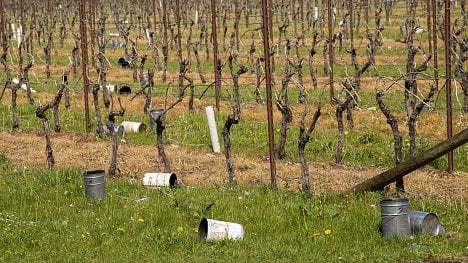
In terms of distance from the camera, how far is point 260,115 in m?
15.0

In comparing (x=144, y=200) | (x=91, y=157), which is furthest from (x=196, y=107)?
(x=144, y=200)

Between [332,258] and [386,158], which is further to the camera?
[386,158]

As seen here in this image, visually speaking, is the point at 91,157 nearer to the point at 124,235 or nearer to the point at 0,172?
the point at 0,172

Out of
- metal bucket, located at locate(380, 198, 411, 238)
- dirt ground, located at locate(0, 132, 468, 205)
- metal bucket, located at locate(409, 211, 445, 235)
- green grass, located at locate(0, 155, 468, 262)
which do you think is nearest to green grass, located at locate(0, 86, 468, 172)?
dirt ground, located at locate(0, 132, 468, 205)

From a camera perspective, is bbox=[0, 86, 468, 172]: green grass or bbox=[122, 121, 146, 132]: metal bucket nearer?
bbox=[0, 86, 468, 172]: green grass

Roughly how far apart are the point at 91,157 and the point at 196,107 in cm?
525

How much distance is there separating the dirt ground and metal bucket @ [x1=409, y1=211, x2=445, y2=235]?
3.95 feet

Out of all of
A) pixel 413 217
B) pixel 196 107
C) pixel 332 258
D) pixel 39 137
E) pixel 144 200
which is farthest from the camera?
pixel 196 107

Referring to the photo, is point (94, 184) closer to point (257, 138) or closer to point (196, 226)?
point (196, 226)

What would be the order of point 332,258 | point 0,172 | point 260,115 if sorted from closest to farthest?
point 332,258
point 0,172
point 260,115

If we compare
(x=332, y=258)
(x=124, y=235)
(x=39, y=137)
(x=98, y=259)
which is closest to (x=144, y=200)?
(x=124, y=235)

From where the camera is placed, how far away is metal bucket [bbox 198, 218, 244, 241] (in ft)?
21.8

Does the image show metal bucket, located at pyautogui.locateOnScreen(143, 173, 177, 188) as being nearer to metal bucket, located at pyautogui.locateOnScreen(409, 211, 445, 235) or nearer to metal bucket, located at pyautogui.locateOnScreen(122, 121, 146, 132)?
metal bucket, located at pyautogui.locateOnScreen(409, 211, 445, 235)

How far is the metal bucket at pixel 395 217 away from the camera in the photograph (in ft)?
21.6
